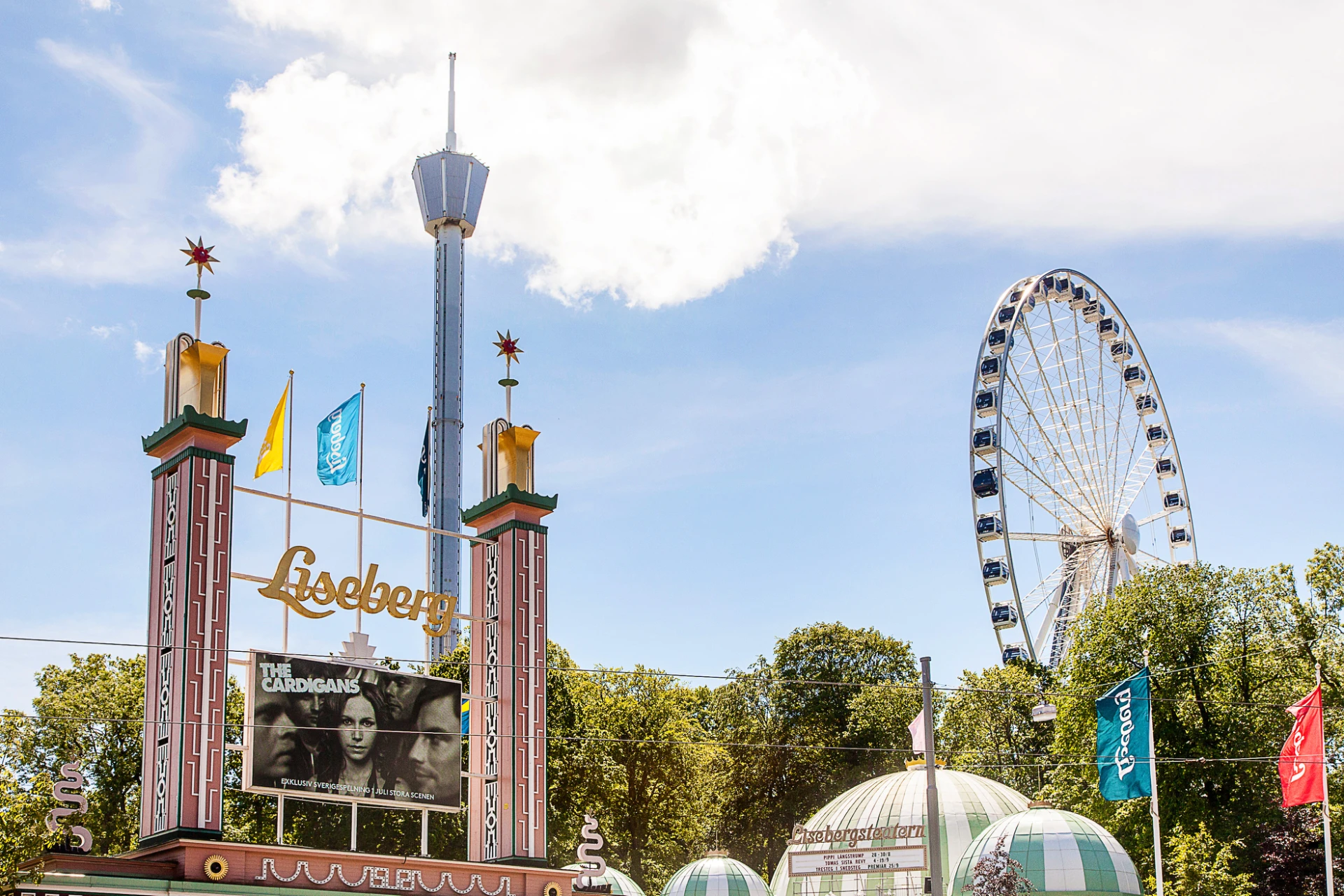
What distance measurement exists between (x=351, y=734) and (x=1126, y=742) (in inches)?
876

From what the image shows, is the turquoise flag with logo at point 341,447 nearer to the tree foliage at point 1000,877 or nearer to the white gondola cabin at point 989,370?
the tree foliage at point 1000,877

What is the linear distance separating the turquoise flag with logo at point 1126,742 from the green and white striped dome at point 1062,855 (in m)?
1.42

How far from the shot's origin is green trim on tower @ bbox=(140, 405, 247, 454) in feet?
101

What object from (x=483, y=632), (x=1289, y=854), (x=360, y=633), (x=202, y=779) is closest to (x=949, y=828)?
(x=1289, y=854)

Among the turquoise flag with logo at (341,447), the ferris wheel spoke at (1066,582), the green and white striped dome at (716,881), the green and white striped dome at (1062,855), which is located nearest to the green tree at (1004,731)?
the ferris wheel spoke at (1066,582)

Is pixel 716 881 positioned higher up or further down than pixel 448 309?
further down

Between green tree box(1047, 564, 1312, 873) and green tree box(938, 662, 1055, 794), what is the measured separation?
11.0 metres

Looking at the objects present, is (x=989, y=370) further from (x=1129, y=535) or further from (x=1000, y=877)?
(x=1000, y=877)

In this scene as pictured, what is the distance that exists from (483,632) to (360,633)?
359 cm

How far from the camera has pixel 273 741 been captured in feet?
103

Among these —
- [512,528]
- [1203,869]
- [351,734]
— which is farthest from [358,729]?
[1203,869]

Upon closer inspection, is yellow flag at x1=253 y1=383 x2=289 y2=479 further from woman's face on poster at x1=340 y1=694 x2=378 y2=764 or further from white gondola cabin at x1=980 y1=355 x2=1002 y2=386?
white gondola cabin at x1=980 y1=355 x2=1002 y2=386

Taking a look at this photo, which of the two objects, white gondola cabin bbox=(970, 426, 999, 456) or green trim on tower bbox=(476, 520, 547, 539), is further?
white gondola cabin bbox=(970, 426, 999, 456)

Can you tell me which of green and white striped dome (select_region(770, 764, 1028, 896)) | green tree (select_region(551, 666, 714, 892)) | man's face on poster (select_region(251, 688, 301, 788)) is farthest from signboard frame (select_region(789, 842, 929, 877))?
green tree (select_region(551, 666, 714, 892))
